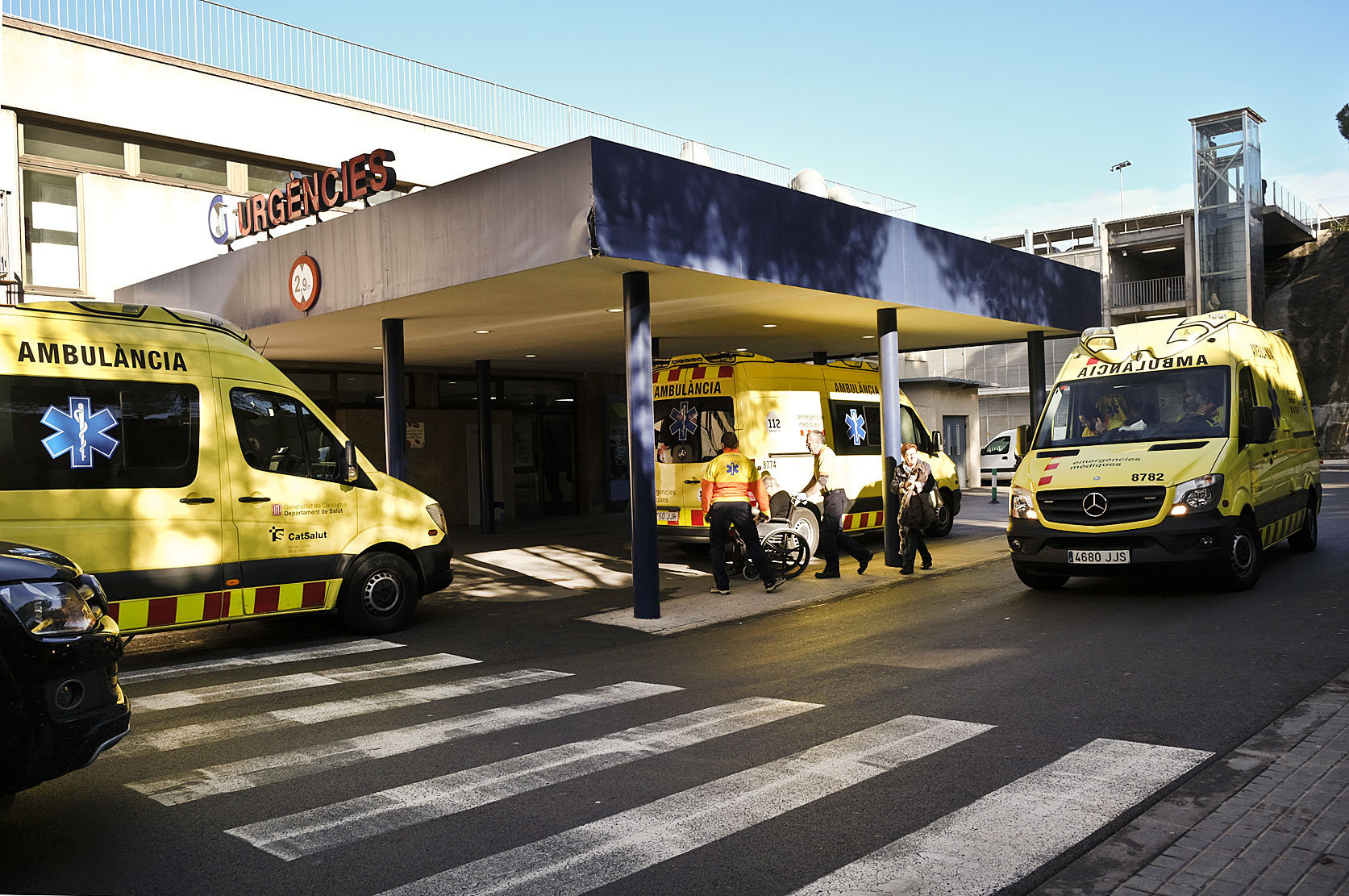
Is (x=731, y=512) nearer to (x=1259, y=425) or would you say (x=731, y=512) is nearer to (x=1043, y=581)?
(x=1043, y=581)

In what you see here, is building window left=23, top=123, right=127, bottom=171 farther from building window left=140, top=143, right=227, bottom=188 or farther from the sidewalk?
the sidewalk

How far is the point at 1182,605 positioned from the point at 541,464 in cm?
1634

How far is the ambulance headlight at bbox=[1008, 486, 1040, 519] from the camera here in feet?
33.1

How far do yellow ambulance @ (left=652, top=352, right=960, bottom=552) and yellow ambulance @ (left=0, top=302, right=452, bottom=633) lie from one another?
4.79 m

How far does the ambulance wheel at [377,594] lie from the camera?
949 cm

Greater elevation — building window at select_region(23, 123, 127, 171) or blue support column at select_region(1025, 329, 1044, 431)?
building window at select_region(23, 123, 127, 171)

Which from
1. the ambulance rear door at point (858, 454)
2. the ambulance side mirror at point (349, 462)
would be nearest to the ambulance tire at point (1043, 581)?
the ambulance rear door at point (858, 454)

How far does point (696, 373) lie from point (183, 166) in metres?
10.1

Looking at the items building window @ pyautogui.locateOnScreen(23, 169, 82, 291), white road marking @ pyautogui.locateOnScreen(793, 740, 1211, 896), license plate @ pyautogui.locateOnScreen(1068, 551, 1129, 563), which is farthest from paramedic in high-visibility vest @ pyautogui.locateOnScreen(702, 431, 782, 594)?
building window @ pyautogui.locateOnScreen(23, 169, 82, 291)

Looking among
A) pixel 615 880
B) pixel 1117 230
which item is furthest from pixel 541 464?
pixel 1117 230

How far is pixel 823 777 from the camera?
4977 mm

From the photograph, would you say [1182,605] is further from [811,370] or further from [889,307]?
[811,370]

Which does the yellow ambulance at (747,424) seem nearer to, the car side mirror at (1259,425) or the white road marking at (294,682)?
the car side mirror at (1259,425)

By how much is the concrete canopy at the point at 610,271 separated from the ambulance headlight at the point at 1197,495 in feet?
14.0
